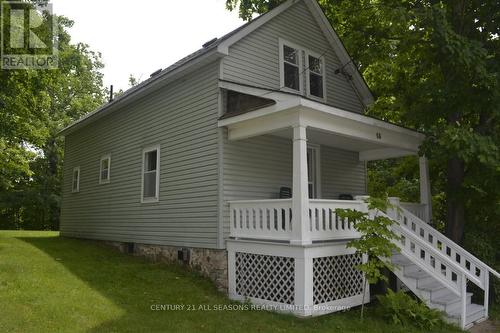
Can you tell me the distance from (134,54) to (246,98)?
88.2 feet

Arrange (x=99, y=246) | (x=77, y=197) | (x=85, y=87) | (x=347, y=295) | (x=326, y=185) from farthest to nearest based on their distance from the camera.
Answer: (x=85, y=87) < (x=77, y=197) < (x=99, y=246) < (x=326, y=185) < (x=347, y=295)

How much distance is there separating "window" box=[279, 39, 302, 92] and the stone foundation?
4.62 meters

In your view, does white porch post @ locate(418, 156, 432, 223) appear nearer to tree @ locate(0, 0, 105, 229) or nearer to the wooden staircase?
the wooden staircase

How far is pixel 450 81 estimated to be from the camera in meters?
9.24

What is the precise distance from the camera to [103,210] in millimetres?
13688

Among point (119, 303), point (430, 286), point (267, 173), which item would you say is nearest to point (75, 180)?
point (267, 173)

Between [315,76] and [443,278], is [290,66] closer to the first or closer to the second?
[315,76]

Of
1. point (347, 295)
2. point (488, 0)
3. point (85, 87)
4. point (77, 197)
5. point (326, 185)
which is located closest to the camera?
point (347, 295)

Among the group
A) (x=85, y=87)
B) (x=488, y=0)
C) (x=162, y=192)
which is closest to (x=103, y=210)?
(x=162, y=192)

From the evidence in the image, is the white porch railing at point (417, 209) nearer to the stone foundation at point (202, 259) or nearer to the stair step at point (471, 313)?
the stair step at point (471, 313)

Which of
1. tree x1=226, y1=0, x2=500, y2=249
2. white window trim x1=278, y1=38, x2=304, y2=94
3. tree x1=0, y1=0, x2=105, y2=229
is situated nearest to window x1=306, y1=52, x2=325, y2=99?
white window trim x1=278, y1=38, x2=304, y2=94

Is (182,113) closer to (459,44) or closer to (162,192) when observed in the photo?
(162,192)

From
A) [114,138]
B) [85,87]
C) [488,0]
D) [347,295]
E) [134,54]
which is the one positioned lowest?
[347,295]

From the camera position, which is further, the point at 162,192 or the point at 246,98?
the point at 162,192
